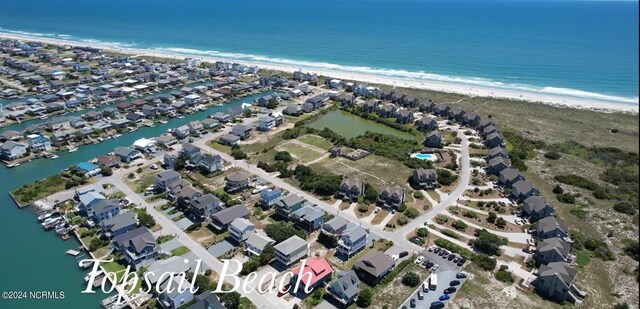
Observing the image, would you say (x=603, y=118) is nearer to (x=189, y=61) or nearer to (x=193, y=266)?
(x=193, y=266)

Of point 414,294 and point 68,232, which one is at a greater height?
point 414,294

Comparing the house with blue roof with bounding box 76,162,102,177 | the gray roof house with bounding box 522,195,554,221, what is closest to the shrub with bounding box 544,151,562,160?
the gray roof house with bounding box 522,195,554,221

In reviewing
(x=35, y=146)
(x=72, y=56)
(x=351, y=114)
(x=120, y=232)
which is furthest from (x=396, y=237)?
(x=72, y=56)

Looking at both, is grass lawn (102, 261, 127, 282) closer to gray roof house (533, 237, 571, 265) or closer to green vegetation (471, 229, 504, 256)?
green vegetation (471, 229, 504, 256)

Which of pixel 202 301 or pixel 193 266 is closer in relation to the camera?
pixel 202 301

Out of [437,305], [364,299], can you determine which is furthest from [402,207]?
[364,299]

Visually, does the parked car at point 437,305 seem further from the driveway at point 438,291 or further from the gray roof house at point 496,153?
the gray roof house at point 496,153

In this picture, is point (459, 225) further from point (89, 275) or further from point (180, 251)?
point (89, 275)

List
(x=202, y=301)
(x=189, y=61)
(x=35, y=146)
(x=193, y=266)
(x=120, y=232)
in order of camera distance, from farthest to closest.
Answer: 1. (x=189, y=61)
2. (x=35, y=146)
3. (x=120, y=232)
4. (x=193, y=266)
5. (x=202, y=301)
